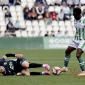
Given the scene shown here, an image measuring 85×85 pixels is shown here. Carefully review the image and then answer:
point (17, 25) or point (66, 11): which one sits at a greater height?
point (66, 11)

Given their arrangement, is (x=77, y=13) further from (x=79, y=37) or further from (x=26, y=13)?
(x=26, y=13)

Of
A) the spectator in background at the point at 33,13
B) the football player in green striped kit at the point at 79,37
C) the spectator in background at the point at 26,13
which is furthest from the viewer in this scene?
the spectator in background at the point at 26,13

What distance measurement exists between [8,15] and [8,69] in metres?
20.5

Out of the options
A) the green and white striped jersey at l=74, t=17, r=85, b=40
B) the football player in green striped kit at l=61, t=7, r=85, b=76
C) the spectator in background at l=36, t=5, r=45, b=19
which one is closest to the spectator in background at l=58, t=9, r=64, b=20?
the spectator in background at l=36, t=5, r=45, b=19

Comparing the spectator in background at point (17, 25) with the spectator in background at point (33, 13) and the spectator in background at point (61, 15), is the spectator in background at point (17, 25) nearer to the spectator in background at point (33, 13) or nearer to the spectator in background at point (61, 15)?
the spectator in background at point (33, 13)

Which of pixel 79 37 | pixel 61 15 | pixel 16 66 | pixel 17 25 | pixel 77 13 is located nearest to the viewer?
pixel 16 66

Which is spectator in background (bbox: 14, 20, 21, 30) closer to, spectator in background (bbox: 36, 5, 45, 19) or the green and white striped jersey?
spectator in background (bbox: 36, 5, 45, 19)

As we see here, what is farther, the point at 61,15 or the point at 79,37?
the point at 61,15

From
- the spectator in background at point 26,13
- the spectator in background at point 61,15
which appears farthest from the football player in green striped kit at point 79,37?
the spectator in background at point 61,15

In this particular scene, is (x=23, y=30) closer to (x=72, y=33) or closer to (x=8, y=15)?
(x=8, y=15)

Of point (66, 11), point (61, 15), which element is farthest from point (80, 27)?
point (66, 11)

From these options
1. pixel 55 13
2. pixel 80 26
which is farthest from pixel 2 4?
pixel 80 26

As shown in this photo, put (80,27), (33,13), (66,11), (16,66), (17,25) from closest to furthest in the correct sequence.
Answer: (16,66) < (80,27) < (17,25) < (33,13) < (66,11)

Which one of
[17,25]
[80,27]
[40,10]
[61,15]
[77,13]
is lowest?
[17,25]
